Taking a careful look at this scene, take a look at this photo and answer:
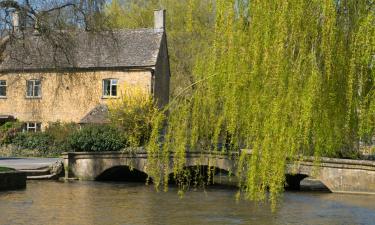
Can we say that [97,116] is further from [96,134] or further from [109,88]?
[96,134]

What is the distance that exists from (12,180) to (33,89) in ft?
65.1

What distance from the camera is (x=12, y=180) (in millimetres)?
23734

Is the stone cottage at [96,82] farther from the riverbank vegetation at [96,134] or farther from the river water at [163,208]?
the river water at [163,208]

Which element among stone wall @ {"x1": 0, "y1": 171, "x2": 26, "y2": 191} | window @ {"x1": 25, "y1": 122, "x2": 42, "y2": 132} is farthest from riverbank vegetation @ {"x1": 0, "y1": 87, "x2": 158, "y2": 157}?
stone wall @ {"x1": 0, "y1": 171, "x2": 26, "y2": 191}

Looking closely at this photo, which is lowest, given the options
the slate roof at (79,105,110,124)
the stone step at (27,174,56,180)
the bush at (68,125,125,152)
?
the stone step at (27,174,56,180)

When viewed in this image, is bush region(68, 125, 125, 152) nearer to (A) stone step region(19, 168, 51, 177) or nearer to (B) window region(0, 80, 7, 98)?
(A) stone step region(19, 168, 51, 177)

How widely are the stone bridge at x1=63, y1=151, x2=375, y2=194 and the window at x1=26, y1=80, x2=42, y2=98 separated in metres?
14.9

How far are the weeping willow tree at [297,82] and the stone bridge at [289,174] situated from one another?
10673 millimetres

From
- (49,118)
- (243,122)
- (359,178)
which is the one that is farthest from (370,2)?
(49,118)

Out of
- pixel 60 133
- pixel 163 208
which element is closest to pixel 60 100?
pixel 60 133

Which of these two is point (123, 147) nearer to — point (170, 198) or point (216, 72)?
point (170, 198)

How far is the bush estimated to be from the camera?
30641 mm

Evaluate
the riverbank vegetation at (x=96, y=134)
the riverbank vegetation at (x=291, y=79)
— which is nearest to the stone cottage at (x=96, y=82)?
the riverbank vegetation at (x=96, y=134)

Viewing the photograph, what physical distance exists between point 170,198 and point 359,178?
7046mm
